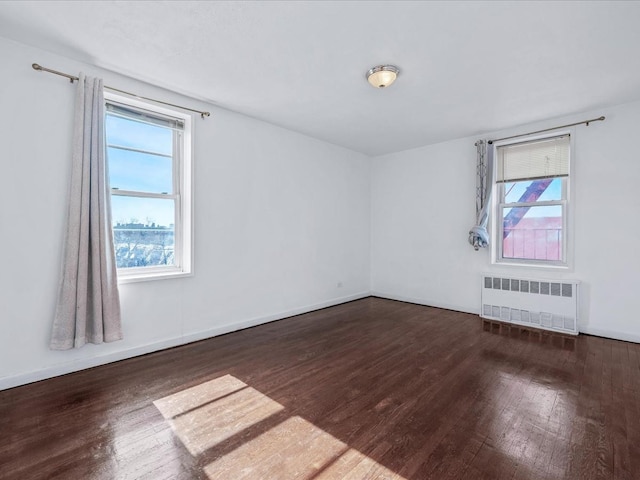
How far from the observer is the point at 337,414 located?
6.72ft

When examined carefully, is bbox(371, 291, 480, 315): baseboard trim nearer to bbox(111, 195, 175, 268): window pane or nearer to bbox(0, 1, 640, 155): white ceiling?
bbox(0, 1, 640, 155): white ceiling

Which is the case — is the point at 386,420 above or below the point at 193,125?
below

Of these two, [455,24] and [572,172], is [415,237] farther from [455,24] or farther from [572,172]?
[455,24]

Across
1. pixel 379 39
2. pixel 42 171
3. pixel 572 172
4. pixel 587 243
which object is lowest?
pixel 587 243

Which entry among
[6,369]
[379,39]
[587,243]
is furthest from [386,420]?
[587,243]

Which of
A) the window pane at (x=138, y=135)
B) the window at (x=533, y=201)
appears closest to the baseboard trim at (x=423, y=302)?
the window at (x=533, y=201)

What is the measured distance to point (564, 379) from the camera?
8.42ft

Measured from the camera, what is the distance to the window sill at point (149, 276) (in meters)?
2.92

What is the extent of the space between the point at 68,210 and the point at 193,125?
4.96 feet

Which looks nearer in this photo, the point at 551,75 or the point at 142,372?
the point at 142,372

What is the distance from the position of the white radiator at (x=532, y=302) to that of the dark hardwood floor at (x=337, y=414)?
1.60ft

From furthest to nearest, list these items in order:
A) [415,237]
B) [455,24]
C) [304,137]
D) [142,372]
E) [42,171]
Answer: [415,237]
[304,137]
[142,372]
[42,171]
[455,24]

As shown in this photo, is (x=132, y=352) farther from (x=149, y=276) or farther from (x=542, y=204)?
(x=542, y=204)

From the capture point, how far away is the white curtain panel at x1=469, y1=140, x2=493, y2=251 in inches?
169
